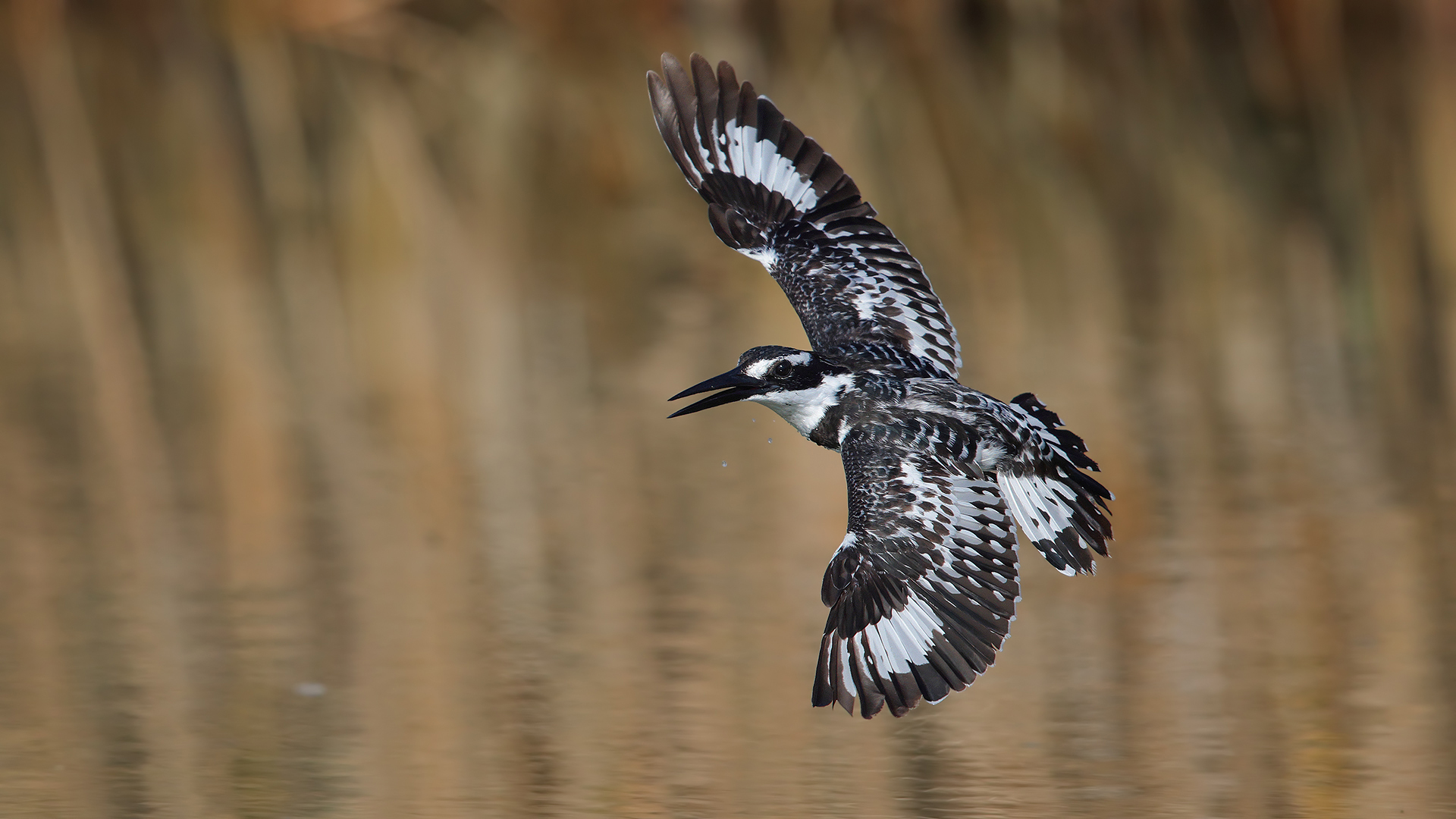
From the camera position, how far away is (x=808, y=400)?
6.33 meters

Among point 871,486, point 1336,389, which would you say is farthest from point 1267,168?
point 871,486

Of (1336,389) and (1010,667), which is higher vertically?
(1336,389)

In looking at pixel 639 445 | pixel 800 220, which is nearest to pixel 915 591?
pixel 800 220

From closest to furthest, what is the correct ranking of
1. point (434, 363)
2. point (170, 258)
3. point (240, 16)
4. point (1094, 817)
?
1. point (1094, 817)
2. point (434, 363)
3. point (170, 258)
4. point (240, 16)

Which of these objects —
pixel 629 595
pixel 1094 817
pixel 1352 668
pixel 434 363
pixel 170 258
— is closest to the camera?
pixel 1094 817

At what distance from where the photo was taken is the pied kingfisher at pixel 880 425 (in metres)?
5.71

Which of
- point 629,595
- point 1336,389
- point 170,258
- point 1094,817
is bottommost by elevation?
point 1094,817

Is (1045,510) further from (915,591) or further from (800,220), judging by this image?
(800,220)

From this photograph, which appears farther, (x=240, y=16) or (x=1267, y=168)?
(x=240, y=16)

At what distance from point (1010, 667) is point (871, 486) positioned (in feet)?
4.87

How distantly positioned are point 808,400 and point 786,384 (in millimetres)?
83

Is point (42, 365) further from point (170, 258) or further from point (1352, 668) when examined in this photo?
point (1352, 668)

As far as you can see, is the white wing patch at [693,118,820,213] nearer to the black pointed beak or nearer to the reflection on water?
the black pointed beak

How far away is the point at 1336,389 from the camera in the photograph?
34.2 ft
